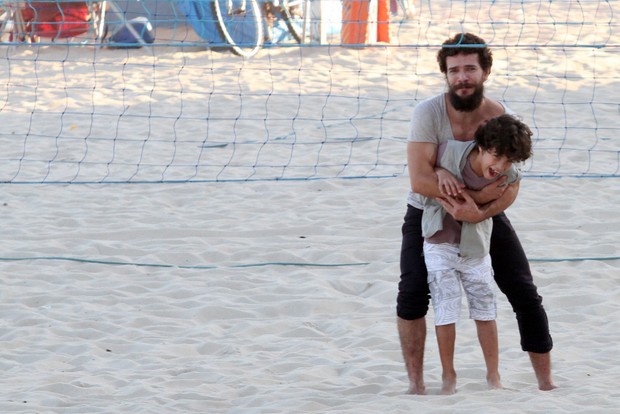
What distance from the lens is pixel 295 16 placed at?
40.7 feet

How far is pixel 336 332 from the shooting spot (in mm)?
4512

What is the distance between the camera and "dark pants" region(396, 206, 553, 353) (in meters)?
3.63

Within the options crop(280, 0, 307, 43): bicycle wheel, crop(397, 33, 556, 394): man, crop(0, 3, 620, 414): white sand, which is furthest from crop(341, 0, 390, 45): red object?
crop(397, 33, 556, 394): man

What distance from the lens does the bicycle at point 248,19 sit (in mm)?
11664

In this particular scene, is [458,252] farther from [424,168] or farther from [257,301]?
[257,301]

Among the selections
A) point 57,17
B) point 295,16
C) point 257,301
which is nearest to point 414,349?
point 257,301

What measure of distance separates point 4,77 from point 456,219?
794 centimetres

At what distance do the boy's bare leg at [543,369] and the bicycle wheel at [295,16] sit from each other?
8.18 m

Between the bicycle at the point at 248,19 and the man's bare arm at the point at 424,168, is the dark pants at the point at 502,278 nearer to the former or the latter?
the man's bare arm at the point at 424,168

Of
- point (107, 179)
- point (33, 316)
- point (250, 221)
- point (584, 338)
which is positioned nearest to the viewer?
point (584, 338)

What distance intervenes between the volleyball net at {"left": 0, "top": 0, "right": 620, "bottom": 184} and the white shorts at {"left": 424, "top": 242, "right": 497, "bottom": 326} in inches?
75.2

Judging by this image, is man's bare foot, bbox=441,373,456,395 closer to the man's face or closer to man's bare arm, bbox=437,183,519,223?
man's bare arm, bbox=437,183,519,223

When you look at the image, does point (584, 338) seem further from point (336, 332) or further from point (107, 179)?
point (107, 179)

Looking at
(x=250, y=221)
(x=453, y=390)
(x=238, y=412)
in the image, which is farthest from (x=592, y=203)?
(x=238, y=412)
